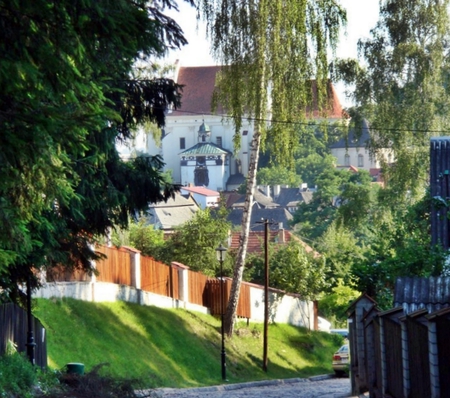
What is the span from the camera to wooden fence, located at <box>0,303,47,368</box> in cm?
2025

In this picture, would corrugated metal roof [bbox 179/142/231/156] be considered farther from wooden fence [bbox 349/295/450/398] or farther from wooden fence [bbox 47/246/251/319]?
wooden fence [bbox 349/295/450/398]

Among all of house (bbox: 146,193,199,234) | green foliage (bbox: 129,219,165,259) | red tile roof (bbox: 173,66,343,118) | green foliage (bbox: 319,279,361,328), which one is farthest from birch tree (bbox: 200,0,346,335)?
red tile roof (bbox: 173,66,343,118)

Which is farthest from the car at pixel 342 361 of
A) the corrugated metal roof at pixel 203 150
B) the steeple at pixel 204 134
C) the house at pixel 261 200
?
the corrugated metal roof at pixel 203 150

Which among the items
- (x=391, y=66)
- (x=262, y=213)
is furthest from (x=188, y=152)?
(x=391, y=66)

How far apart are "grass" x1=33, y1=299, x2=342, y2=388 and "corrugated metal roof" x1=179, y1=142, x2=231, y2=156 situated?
141 metres

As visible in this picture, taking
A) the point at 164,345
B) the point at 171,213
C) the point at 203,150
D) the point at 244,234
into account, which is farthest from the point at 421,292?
the point at 203,150

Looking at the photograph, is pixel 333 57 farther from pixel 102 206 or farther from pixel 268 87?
pixel 102 206

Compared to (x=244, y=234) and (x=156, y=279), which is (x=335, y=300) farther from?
(x=244, y=234)

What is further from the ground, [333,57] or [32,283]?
[333,57]

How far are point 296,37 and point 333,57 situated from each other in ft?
6.51

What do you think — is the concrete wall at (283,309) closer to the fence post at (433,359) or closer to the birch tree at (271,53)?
the birch tree at (271,53)

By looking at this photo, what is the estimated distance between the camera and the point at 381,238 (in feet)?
99.8

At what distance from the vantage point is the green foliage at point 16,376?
15.4 meters

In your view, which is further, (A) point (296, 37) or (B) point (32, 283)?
(A) point (296, 37)
